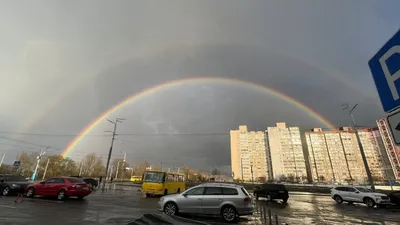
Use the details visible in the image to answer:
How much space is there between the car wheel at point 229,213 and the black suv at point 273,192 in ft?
48.6

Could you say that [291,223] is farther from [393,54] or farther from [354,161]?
[354,161]

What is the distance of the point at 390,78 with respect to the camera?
205 cm

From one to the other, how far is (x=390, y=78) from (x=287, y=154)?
108 metres

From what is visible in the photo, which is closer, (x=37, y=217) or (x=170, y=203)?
(x=37, y=217)

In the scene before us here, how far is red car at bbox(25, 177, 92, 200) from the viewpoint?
17891mm

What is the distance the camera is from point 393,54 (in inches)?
78.0

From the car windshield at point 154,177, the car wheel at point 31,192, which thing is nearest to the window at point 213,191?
the car windshield at point 154,177

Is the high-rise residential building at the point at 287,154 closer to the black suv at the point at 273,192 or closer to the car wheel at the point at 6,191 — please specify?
the black suv at the point at 273,192

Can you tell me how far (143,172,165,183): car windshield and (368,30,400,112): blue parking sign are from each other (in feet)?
81.6

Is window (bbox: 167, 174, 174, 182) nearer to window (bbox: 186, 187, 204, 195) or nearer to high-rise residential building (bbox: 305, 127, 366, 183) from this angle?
window (bbox: 186, 187, 204, 195)

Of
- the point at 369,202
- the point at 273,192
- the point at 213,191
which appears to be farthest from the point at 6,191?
the point at 369,202

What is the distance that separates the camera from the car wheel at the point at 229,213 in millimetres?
11638

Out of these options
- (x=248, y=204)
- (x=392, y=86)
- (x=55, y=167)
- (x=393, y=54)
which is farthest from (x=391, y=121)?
(x=55, y=167)

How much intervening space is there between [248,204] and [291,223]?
2.47 meters
